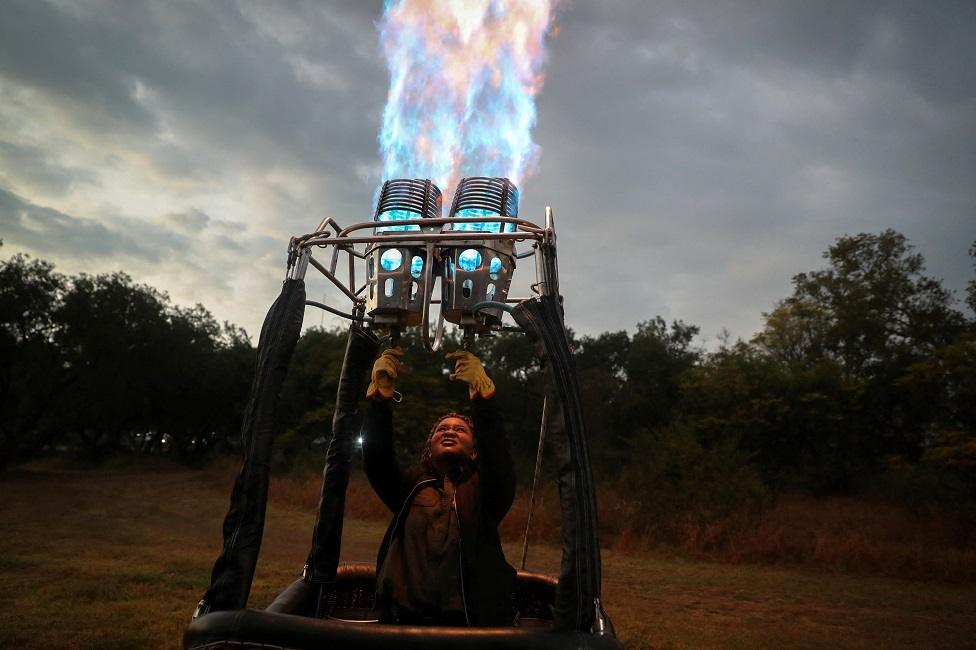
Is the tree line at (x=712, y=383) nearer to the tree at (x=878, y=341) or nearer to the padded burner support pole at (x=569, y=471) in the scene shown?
the tree at (x=878, y=341)

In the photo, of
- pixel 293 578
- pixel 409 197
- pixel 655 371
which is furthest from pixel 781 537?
pixel 655 371

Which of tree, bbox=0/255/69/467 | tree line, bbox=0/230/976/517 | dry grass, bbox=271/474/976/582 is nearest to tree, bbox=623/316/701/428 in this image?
tree line, bbox=0/230/976/517

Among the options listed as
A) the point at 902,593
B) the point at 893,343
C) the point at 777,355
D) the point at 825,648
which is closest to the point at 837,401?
the point at 893,343

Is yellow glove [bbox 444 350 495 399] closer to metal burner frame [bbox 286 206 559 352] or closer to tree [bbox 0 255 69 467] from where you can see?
metal burner frame [bbox 286 206 559 352]

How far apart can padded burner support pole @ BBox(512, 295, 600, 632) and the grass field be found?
14.7 feet

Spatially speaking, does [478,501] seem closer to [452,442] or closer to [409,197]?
[452,442]

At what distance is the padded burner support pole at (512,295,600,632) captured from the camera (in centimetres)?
232

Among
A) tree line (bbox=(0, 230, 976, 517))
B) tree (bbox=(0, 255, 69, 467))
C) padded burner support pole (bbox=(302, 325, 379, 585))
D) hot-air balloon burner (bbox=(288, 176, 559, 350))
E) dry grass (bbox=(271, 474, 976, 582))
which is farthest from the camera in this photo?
tree (bbox=(0, 255, 69, 467))

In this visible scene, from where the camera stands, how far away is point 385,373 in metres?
3.22

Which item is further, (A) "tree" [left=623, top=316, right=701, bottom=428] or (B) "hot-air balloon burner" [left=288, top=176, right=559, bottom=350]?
(A) "tree" [left=623, top=316, right=701, bottom=428]

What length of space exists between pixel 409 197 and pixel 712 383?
2412 cm

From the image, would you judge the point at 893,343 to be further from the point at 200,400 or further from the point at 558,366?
the point at 200,400

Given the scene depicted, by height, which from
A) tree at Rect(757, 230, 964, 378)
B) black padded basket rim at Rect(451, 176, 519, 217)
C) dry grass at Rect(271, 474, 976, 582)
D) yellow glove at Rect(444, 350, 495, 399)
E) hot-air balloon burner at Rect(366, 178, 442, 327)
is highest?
tree at Rect(757, 230, 964, 378)

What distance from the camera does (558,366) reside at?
2.52 m
